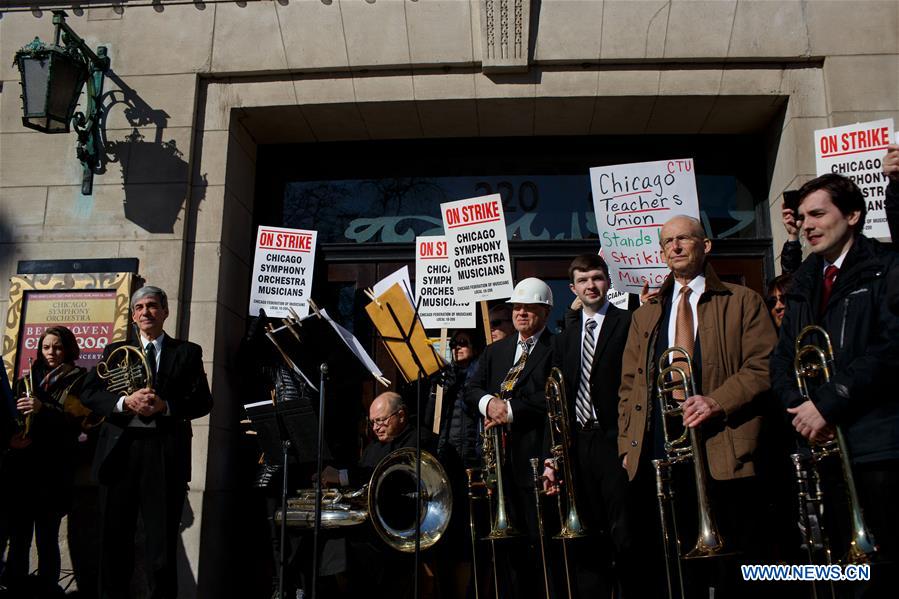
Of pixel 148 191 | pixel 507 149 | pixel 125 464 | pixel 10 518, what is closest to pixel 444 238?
pixel 507 149

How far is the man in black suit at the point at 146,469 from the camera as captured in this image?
5715 mm

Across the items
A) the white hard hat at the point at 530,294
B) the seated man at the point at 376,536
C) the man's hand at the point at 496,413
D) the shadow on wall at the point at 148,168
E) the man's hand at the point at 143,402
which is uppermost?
the shadow on wall at the point at 148,168

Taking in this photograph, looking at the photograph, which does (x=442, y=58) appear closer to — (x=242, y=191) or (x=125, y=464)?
(x=242, y=191)

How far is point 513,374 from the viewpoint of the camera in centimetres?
584

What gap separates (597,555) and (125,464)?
11.0 ft

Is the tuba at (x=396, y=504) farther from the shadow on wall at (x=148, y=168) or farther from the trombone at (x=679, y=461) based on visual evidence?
the shadow on wall at (x=148, y=168)

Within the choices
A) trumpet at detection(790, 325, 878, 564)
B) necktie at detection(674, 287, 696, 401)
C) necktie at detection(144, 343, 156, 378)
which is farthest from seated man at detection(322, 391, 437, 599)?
trumpet at detection(790, 325, 878, 564)

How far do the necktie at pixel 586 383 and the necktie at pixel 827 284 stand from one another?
1577 millimetres

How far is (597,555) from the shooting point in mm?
5066

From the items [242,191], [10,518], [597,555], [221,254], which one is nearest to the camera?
[597,555]

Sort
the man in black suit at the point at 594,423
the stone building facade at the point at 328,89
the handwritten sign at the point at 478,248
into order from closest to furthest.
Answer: the man in black suit at the point at 594,423 < the handwritten sign at the point at 478,248 < the stone building facade at the point at 328,89

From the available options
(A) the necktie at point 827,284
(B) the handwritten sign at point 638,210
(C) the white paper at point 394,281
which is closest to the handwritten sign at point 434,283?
(C) the white paper at point 394,281

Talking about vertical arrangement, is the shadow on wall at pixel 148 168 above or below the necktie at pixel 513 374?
above

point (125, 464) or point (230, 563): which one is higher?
point (125, 464)
